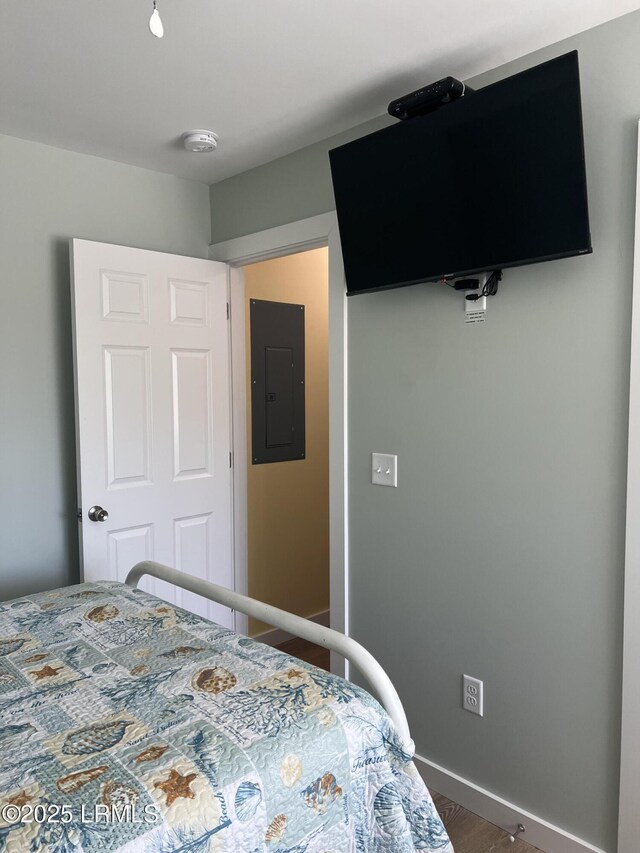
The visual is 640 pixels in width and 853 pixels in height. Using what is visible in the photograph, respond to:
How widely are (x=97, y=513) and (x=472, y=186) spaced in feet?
5.99

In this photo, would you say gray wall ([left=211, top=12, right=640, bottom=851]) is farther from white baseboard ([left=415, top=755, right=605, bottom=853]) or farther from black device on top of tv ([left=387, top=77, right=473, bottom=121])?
black device on top of tv ([left=387, top=77, right=473, bottom=121])

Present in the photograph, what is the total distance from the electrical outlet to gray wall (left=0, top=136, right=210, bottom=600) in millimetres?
1627

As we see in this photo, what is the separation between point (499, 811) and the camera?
2053 millimetres

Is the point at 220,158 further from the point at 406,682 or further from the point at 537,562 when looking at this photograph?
the point at 406,682

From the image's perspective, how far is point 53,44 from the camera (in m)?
A: 1.79

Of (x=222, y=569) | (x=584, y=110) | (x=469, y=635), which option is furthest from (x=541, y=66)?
(x=222, y=569)

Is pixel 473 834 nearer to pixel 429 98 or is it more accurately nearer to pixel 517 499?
pixel 517 499

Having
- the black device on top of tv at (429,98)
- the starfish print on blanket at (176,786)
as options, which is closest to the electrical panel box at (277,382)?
the black device on top of tv at (429,98)

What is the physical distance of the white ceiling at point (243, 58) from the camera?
1.65 meters

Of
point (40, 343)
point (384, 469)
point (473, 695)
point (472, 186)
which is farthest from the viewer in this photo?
point (40, 343)

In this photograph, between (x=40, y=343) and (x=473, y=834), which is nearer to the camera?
(x=473, y=834)

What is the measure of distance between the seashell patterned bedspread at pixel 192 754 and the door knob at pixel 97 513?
924 millimetres

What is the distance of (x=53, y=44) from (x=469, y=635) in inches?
85.0

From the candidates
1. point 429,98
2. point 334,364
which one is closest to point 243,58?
point 429,98
